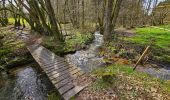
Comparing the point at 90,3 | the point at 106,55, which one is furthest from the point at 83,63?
the point at 90,3

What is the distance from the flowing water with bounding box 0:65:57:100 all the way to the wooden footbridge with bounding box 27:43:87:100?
83 cm

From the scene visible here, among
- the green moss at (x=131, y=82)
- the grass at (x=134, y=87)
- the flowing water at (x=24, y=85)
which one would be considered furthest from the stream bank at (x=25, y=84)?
the grass at (x=134, y=87)

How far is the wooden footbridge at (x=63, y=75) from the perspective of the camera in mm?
7586

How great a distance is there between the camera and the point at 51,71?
31.4 ft

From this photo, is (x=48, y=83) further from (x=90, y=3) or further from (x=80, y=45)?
(x=90, y=3)

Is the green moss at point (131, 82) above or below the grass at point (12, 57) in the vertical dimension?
below

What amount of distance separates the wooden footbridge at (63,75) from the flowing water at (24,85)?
0.83 m

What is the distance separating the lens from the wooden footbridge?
7586 mm

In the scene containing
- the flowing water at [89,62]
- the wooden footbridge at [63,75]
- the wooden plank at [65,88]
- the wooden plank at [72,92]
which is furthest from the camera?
the flowing water at [89,62]

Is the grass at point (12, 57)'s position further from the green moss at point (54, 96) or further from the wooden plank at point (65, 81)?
the wooden plank at point (65, 81)

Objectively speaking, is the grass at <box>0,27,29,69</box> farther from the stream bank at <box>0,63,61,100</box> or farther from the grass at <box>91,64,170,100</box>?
the grass at <box>91,64,170,100</box>

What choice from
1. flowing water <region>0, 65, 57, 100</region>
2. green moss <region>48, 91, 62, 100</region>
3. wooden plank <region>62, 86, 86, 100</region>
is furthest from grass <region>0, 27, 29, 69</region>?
wooden plank <region>62, 86, 86, 100</region>

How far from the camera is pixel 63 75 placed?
902 cm

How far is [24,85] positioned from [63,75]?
247cm
